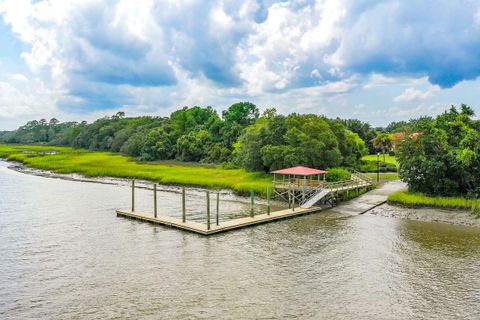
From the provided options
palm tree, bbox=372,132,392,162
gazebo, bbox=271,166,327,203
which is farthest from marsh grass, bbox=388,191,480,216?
palm tree, bbox=372,132,392,162

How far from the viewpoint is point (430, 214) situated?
120 ft

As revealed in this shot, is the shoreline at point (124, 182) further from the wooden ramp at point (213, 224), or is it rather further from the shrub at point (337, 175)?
the shrub at point (337, 175)

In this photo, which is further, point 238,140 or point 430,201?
point 238,140

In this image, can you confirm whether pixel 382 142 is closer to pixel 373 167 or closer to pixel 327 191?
pixel 373 167

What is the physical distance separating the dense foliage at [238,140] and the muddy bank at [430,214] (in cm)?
1405

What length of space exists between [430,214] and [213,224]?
19.4m

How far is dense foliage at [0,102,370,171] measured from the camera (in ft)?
174

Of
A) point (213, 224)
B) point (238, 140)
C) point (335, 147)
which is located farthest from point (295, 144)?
point (238, 140)

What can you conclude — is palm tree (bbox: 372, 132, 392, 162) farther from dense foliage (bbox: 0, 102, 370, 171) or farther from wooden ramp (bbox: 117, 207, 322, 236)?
wooden ramp (bbox: 117, 207, 322, 236)

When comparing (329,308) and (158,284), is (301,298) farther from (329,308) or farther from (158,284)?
(158,284)

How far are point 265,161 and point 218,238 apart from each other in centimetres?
2548

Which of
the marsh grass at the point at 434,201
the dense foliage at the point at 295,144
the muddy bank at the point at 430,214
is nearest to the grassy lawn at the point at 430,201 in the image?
the marsh grass at the point at 434,201

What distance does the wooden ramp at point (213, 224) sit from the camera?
30680 millimetres

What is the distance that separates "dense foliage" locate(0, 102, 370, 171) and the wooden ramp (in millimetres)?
14376
